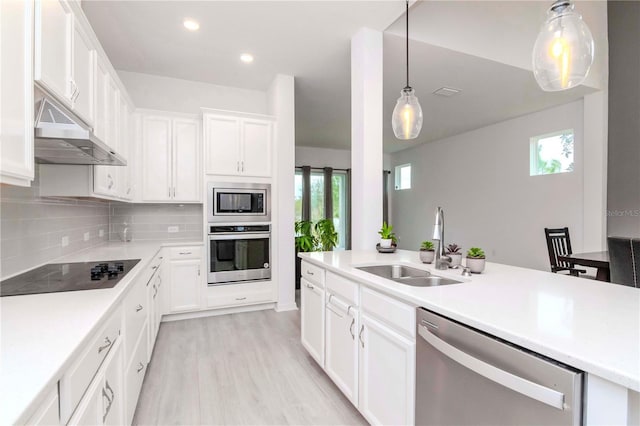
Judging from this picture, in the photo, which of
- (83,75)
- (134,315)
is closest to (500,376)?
(134,315)

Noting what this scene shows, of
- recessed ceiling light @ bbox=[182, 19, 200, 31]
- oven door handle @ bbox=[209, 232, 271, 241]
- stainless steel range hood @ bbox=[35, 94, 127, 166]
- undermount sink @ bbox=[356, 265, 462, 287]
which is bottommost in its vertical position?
undermount sink @ bbox=[356, 265, 462, 287]

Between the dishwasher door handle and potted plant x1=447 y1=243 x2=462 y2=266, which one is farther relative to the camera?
potted plant x1=447 y1=243 x2=462 y2=266

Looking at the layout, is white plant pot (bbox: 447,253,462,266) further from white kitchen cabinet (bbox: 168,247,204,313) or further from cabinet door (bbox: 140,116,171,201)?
cabinet door (bbox: 140,116,171,201)

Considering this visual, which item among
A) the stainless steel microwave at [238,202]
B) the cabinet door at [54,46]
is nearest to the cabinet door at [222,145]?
the stainless steel microwave at [238,202]

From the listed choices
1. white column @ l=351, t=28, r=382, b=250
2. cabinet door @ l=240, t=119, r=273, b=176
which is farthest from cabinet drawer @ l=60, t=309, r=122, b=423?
cabinet door @ l=240, t=119, r=273, b=176

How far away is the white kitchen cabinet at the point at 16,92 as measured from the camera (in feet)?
3.33

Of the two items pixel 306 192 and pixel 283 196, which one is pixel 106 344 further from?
pixel 306 192

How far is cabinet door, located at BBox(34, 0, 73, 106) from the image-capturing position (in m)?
1.31

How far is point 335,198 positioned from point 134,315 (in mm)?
6884

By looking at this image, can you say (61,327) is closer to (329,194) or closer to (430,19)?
(430,19)

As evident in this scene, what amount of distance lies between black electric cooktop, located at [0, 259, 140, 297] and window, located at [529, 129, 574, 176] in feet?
19.8

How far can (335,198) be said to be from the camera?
8438 mm

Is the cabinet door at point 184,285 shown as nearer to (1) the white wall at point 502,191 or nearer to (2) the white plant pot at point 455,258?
(2) the white plant pot at point 455,258

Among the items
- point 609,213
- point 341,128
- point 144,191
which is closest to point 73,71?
point 144,191
